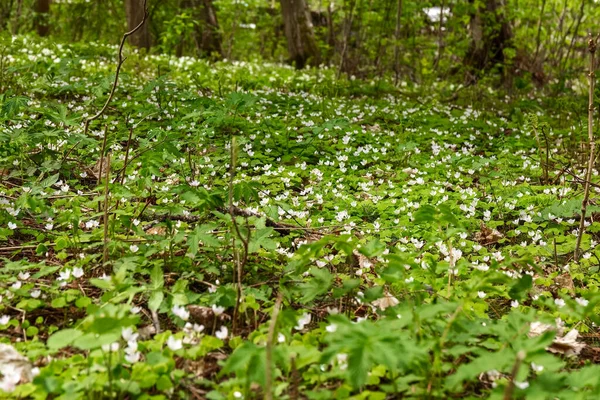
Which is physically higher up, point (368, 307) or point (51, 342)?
point (51, 342)

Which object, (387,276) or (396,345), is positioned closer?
(396,345)

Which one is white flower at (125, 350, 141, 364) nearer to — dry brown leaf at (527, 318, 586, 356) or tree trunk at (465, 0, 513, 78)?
dry brown leaf at (527, 318, 586, 356)

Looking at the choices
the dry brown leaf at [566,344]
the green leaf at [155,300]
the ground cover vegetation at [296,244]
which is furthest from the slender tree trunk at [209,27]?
the dry brown leaf at [566,344]

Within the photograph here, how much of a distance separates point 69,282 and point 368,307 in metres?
1.72

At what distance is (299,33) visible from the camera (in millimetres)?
14188

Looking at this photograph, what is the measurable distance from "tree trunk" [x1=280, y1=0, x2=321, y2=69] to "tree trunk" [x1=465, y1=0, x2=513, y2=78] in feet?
14.6

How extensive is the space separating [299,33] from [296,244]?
1139 cm

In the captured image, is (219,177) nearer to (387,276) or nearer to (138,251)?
(138,251)

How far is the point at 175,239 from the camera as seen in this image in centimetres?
296

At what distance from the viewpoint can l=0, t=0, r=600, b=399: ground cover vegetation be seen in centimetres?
198

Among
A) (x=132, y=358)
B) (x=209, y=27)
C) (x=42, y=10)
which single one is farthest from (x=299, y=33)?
(x=132, y=358)

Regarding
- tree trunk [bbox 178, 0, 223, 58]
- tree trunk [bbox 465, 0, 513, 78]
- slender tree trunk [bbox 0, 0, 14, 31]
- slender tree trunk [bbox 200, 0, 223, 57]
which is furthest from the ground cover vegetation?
slender tree trunk [bbox 0, 0, 14, 31]

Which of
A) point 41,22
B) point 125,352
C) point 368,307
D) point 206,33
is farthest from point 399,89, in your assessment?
point 41,22

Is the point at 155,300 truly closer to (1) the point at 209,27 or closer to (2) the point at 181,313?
(2) the point at 181,313
